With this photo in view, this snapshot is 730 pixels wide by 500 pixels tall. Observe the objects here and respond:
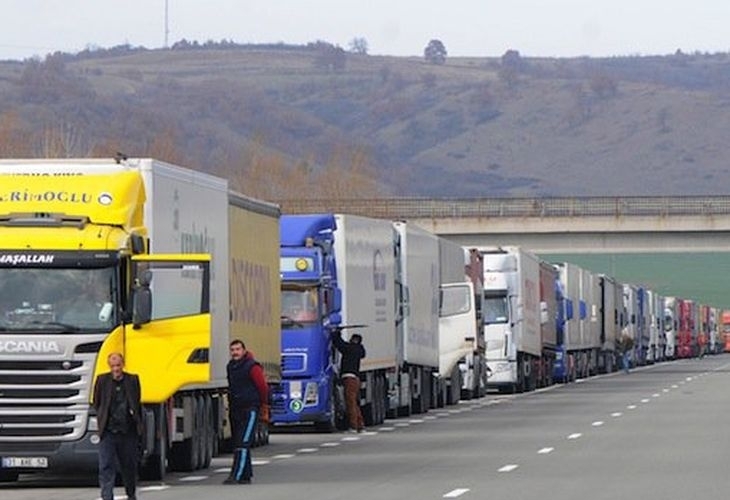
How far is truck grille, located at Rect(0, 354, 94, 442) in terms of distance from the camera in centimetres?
2752

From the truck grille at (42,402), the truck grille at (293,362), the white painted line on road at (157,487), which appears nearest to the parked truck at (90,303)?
the truck grille at (42,402)

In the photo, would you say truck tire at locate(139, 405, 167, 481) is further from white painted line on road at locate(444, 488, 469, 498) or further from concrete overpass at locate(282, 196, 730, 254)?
concrete overpass at locate(282, 196, 730, 254)

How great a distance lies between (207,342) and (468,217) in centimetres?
7992

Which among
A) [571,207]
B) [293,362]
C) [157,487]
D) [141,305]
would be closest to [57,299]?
[141,305]

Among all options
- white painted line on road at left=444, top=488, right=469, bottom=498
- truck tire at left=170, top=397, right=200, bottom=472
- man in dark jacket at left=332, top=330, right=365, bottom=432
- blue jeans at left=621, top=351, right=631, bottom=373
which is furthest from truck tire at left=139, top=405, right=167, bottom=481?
blue jeans at left=621, top=351, right=631, bottom=373

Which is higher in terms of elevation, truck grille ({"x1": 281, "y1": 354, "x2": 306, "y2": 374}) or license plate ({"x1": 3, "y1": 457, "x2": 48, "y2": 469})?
truck grille ({"x1": 281, "y1": 354, "x2": 306, "y2": 374})

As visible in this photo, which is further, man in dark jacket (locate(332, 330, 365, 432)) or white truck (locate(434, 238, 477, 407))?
white truck (locate(434, 238, 477, 407))

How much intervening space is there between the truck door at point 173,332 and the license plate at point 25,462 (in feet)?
4.29

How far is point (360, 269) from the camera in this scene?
143 ft

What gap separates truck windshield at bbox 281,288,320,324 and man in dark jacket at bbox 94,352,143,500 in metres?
15.3

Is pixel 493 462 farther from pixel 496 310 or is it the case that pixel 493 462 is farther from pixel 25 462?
pixel 496 310

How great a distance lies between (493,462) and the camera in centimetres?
3250

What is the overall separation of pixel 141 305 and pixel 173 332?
86cm

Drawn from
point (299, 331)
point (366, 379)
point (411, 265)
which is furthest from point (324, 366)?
point (411, 265)
